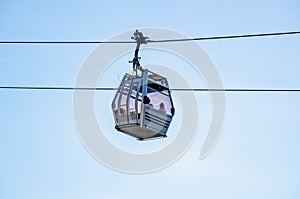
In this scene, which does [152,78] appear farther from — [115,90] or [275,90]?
[275,90]

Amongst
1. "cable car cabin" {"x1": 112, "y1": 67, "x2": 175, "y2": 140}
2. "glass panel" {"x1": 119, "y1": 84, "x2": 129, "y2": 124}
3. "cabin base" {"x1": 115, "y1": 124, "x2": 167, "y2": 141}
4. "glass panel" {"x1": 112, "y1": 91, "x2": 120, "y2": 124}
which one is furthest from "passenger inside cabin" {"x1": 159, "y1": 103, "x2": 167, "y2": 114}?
"glass panel" {"x1": 112, "y1": 91, "x2": 120, "y2": 124}

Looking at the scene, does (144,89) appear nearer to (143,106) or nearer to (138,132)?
(143,106)

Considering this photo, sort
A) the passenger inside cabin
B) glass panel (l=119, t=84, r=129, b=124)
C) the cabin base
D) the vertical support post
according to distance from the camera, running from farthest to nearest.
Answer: the passenger inside cabin → glass panel (l=119, t=84, r=129, b=124) → the cabin base → the vertical support post

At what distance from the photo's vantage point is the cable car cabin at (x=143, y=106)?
13.8 meters

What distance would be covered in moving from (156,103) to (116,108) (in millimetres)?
913

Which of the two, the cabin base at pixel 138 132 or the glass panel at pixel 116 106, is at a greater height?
the glass panel at pixel 116 106

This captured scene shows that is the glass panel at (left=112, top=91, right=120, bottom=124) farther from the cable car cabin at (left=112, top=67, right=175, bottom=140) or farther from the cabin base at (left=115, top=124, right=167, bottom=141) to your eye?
the cabin base at (left=115, top=124, right=167, bottom=141)

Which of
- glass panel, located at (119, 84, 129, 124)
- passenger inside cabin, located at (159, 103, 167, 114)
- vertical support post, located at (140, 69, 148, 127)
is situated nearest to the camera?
vertical support post, located at (140, 69, 148, 127)

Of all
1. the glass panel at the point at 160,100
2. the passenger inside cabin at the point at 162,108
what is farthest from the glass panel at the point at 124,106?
the passenger inside cabin at the point at 162,108

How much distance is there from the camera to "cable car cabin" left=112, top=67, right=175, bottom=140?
13844 millimetres

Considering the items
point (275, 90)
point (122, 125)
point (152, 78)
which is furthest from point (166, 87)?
point (275, 90)

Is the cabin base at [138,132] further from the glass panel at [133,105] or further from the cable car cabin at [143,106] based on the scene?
the glass panel at [133,105]

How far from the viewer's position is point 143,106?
1380cm

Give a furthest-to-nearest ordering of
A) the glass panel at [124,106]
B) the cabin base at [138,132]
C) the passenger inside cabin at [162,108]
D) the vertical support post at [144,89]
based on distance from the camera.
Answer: the passenger inside cabin at [162,108]
the glass panel at [124,106]
the cabin base at [138,132]
the vertical support post at [144,89]
